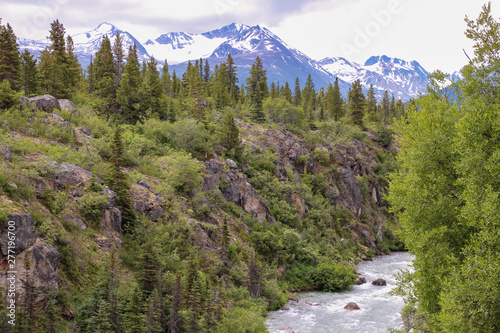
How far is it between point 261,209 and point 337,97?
55921 mm

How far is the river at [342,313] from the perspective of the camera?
82.0ft

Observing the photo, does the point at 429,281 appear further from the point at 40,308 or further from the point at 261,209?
the point at 261,209

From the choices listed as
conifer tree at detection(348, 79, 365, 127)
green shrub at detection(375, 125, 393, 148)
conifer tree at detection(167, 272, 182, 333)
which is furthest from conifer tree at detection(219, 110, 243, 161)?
green shrub at detection(375, 125, 393, 148)

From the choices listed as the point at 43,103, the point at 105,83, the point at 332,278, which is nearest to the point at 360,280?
the point at 332,278

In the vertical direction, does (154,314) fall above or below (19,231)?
below

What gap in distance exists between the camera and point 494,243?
33.3 ft

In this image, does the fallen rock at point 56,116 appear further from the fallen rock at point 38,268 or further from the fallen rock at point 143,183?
the fallen rock at point 38,268

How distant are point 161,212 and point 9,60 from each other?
97.1 ft

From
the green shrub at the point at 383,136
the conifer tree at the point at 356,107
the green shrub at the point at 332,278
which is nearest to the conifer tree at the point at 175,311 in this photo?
the green shrub at the point at 332,278

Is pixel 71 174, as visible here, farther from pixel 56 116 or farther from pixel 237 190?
pixel 237 190

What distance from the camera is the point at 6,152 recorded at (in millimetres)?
19812

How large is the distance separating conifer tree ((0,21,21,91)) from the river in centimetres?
3679

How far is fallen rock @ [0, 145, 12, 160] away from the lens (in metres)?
19.5

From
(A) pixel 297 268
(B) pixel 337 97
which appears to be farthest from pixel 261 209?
(B) pixel 337 97
